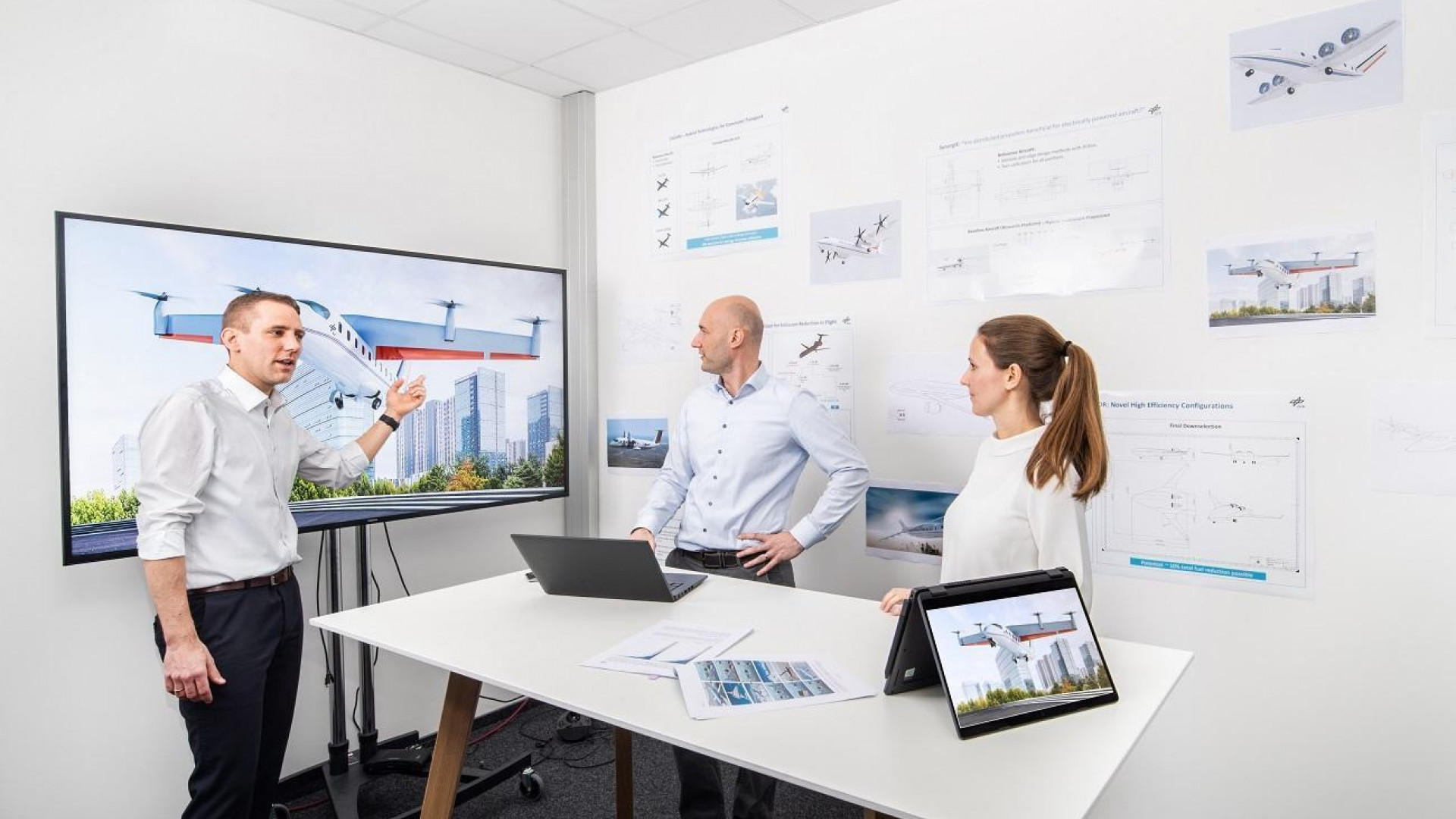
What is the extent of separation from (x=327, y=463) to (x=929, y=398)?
1.96 meters

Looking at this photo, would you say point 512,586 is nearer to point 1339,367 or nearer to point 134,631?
point 134,631

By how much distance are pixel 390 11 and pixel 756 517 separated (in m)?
2.19

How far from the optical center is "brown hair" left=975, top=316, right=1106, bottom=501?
5.48 ft

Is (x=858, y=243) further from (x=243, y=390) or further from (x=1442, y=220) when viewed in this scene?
(x=243, y=390)

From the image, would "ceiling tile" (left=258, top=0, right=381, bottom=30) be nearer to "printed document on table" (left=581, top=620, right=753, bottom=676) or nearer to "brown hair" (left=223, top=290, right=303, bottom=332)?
"brown hair" (left=223, top=290, right=303, bottom=332)

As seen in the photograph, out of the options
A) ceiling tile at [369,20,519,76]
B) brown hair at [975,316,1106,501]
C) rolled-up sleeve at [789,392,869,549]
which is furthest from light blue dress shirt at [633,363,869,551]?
ceiling tile at [369,20,519,76]

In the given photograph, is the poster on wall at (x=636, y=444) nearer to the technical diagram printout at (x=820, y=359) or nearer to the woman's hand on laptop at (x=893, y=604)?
the technical diagram printout at (x=820, y=359)

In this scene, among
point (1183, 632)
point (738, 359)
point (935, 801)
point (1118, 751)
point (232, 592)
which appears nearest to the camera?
point (935, 801)

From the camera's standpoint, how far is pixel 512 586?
216 centimetres


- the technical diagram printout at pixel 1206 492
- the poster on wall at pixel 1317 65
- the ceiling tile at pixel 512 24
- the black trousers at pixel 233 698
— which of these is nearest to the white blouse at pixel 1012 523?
the technical diagram printout at pixel 1206 492

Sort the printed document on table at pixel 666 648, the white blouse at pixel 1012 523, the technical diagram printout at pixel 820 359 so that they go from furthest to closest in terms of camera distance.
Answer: the technical diagram printout at pixel 820 359 < the white blouse at pixel 1012 523 < the printed document on table at pixel 666 648

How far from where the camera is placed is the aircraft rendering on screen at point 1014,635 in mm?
1320

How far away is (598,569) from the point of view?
1948 millimetres

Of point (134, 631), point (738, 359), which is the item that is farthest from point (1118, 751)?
point (134, 631)
